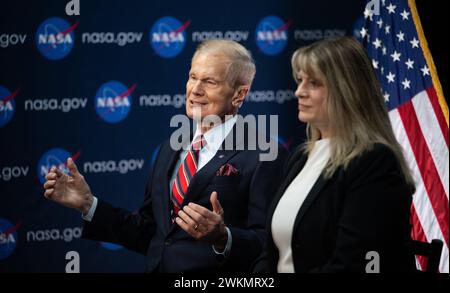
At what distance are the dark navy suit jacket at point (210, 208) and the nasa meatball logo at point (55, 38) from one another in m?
2.18

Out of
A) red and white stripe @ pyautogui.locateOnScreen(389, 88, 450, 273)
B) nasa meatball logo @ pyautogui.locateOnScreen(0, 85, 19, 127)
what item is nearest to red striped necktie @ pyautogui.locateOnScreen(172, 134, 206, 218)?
red and white stripe @ pyautogui.locateOnScreen(389, 88, 450, 273)

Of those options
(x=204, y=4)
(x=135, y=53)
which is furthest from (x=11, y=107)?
(x=204, y=4)

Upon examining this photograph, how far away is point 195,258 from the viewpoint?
2.87 meters

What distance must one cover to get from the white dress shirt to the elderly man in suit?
0.28 metres

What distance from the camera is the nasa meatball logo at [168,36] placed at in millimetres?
5188

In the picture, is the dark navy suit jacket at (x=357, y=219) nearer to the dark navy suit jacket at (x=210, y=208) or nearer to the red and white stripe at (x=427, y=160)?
the dark navy suit jacket at (x=210, y=208)

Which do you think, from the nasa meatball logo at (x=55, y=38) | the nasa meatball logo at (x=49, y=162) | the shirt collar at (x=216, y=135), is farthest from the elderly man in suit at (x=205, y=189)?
the nasa meatball logo at (x=55, y=38)

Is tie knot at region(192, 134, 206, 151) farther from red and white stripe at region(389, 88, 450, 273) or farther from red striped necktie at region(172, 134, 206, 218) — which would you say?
red and white stripe at region(389, 88, 450, 273)

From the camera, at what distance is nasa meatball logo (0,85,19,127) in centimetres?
477

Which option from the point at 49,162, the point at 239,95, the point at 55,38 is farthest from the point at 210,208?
the point at 55,38

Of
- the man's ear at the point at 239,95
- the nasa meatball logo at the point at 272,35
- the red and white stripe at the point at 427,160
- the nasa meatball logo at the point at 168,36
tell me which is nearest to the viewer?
the man's ear at the point at 239,95

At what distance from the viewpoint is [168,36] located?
5223mm

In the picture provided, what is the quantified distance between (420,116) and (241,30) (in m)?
1.62

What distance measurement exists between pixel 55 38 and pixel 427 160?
8.78ft
